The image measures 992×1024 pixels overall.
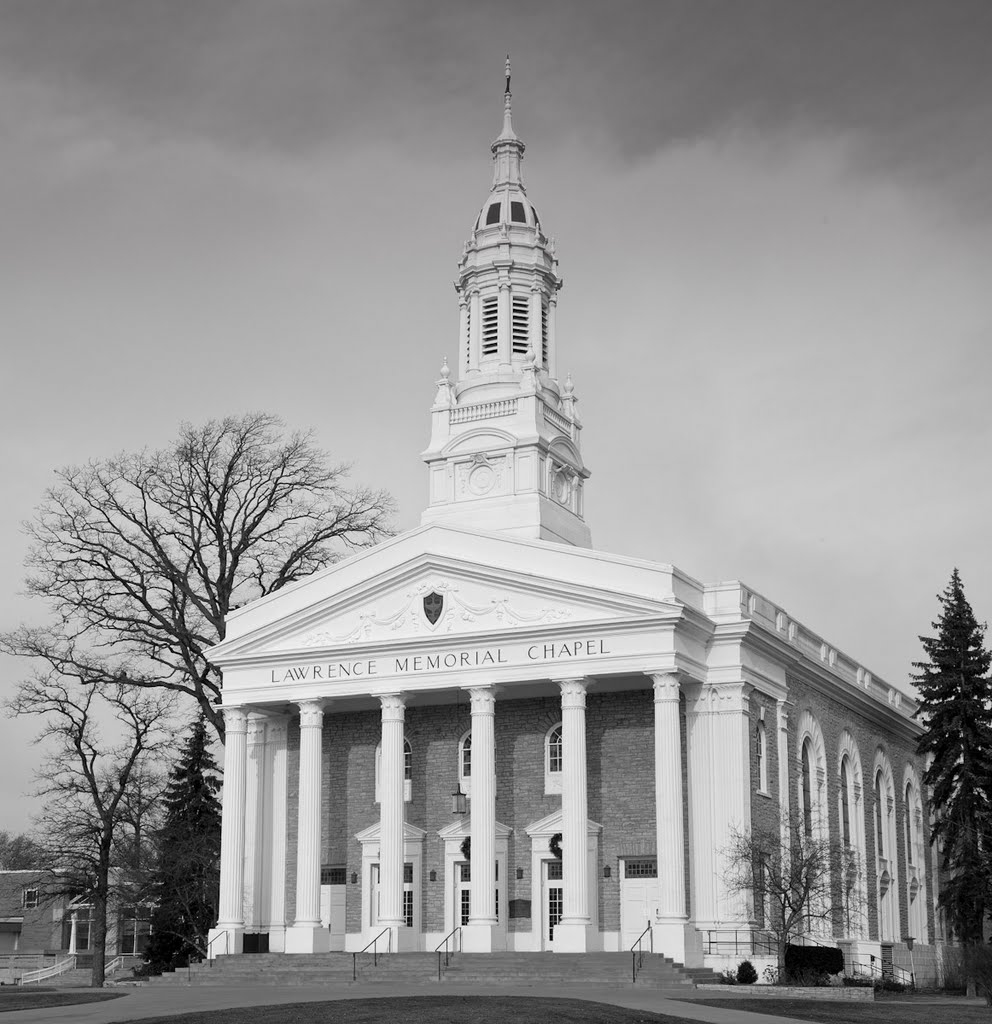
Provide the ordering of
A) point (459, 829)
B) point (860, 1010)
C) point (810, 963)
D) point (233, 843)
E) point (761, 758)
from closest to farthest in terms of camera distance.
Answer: point (860, 1010) → point (810, 963) → point (761, 758) → point (459, 829) → point (233, 843)

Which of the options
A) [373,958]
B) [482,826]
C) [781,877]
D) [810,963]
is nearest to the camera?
[810,963]

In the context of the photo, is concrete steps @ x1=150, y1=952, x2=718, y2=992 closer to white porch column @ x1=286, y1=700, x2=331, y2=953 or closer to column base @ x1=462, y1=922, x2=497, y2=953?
column base @ x1=462, y1=922, x2=497, y2=953

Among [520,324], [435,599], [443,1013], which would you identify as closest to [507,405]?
[520,324]

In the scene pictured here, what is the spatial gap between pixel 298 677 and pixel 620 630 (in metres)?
9.96

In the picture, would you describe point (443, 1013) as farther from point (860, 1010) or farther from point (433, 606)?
point (433, 606)

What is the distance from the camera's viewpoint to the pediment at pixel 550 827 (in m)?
41.6

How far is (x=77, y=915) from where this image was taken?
76.1m

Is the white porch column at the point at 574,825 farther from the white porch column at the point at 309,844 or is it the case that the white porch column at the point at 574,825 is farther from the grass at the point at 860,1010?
the white porch column at the point at 309,844

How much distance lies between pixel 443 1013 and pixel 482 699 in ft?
52.0

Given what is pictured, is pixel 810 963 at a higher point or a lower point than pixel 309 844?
lower

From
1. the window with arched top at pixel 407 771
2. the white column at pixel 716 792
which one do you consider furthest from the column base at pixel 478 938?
the window with arched top at pixel 407 771

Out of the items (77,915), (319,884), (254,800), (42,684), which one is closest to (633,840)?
(319,884)

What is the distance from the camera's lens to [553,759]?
142 feet

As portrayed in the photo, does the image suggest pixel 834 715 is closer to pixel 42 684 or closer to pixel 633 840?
pixel 633 840
